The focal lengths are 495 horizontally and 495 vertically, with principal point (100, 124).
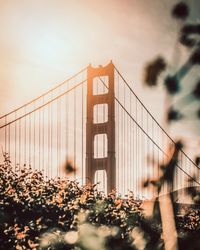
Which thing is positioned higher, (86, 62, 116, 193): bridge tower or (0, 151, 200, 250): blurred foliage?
(86, 62, 116, 193): bridge tower

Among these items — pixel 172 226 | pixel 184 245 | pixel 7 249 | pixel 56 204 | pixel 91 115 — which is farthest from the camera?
pixel 91 115

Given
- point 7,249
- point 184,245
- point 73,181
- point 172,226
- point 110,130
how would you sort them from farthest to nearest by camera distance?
point 110,130, point 73,181, point 7,249, point 184,245, point 172,226

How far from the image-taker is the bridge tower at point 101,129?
2466 centimetres

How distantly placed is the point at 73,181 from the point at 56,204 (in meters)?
5.09

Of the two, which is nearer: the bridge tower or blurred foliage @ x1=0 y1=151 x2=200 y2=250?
blurred foliage @ x1=0 y1=151 x2=200 y2=250

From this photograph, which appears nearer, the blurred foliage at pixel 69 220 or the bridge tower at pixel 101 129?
the blurred foliage at pixel 69 220

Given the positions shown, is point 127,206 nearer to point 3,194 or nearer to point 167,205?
point 3,194

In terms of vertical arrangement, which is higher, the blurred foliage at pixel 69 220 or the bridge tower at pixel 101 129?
the bridge tower at pixel 101 129

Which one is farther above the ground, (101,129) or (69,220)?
(101,129)

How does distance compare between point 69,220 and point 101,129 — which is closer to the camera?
point 69,220

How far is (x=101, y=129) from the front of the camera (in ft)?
86.5

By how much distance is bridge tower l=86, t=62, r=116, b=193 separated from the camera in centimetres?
2466

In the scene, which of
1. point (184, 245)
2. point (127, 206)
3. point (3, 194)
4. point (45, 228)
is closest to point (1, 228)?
point (45, 228)

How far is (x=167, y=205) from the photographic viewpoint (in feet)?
4.92
